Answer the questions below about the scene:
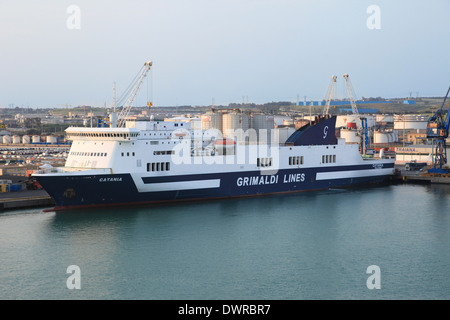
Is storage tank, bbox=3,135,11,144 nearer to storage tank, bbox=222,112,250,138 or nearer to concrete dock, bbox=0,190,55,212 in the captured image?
storage tank, bbox=222,112,250,138

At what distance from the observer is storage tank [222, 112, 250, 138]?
33.2m

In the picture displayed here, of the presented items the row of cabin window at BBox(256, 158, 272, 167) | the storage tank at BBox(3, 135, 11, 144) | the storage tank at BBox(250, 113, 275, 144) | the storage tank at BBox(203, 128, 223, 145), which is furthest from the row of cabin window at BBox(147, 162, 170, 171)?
the storage tank at BBox(3, 135, 11, 144)

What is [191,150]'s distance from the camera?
2672 cm

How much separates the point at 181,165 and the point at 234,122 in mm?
8309

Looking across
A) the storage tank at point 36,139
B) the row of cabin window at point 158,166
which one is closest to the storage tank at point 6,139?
the storage tank at point 36,139

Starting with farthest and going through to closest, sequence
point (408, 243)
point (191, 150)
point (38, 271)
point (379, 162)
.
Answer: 1. point (379, 162)
2. point (191, 150)
3. point (408, 243)
4. point (38, 271)

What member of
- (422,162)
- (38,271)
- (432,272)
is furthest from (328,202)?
(422,162)

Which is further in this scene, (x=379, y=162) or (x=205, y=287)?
(x=379, y=162)

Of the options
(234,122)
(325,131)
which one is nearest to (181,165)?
(234,122)

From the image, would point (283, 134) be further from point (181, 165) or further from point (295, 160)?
point (181, 165)

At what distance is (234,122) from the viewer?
109ft

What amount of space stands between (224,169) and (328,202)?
18.0ft

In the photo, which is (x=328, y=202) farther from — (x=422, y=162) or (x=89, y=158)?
(x=422, y=162)

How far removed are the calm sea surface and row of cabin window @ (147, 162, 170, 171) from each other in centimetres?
A: 180
